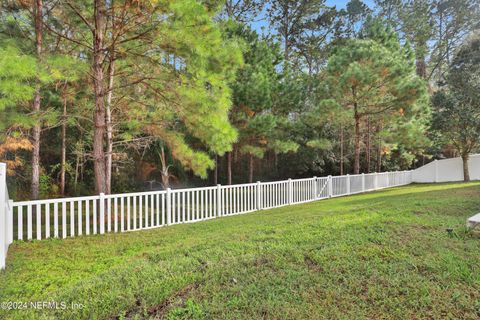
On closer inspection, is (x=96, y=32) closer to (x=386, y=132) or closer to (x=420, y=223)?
(x=420, y=223)

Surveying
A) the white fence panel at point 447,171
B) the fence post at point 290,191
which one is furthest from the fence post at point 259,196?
the white fence panel at point 447,171

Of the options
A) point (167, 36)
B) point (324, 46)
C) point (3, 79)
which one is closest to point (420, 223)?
point (167, 36)

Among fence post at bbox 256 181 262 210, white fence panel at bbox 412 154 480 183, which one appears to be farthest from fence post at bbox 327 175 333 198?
white fence panel at bbox 412 154 480 183

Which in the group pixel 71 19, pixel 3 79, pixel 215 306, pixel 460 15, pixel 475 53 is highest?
pixel 460 15

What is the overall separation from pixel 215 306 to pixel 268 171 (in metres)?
13.7

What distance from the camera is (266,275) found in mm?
2838

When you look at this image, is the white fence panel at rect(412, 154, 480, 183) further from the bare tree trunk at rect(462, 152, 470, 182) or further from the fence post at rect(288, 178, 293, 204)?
the fence post at rect(288, 178, 293, 204)

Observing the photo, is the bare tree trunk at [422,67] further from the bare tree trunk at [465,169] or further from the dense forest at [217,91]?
the bare tree trunk at [465,169]

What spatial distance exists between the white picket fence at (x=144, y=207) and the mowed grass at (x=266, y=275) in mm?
475

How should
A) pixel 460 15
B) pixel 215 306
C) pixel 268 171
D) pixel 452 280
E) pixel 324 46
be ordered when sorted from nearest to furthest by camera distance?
pixel 215 306 < pixel 452 280 < pixel 268 171 < pixel 324 46 < pixel 460 15

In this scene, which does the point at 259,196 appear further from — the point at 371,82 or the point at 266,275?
the point at 371,82

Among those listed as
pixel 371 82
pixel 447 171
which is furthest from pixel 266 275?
pixel 447 171

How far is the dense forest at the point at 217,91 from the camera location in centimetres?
558

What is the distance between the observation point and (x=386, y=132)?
14.0 meters
